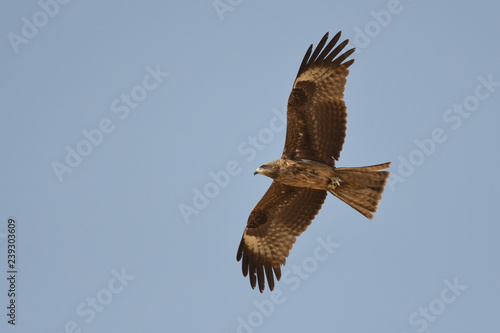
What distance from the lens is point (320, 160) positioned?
13.1m

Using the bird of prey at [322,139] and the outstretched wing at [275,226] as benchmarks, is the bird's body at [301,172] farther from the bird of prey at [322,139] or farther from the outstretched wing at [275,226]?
the outstretched wing at [275,226]

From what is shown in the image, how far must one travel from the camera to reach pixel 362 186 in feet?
42.4

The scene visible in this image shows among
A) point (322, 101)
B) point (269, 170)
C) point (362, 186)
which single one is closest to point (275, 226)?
point (269, 170)

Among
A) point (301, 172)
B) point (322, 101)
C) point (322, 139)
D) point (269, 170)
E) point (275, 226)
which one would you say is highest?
point (322, 101)

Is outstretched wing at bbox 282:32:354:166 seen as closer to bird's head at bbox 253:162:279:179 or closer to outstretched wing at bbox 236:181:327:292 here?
bird's head at bbox 253:162:279:179

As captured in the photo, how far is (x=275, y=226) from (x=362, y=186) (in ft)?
Answer: 7.14

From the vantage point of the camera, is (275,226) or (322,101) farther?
(275,226)

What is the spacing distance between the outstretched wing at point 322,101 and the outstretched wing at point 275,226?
1220mm

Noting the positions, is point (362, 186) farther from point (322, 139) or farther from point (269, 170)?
point (269, 170)

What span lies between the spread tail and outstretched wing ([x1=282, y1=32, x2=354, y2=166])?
0.41m

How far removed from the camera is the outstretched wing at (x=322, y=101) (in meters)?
12.9

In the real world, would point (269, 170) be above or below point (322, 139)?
below

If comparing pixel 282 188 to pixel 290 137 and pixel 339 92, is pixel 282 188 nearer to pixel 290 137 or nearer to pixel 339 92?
pixel 290 137

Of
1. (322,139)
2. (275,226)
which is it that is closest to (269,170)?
(322,139)
